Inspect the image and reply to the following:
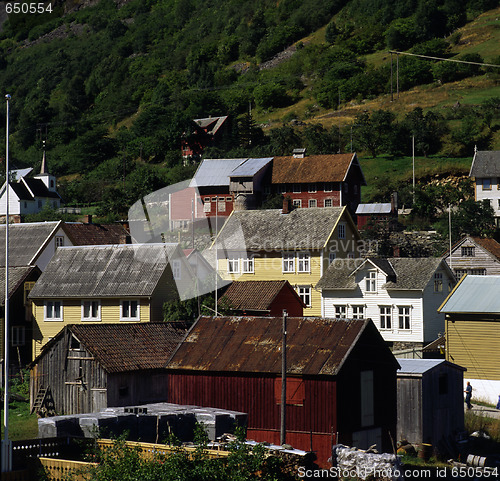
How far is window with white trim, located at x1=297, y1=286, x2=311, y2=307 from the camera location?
2004 inches

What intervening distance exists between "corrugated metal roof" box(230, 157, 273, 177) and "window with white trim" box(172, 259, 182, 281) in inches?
1157

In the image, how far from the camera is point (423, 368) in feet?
98.8

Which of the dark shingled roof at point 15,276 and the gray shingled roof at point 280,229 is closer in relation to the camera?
the dark shingled roof at point 15,276

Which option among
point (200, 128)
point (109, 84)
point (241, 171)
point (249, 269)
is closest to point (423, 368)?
point (249, 269)

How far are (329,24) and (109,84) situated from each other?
49.7m

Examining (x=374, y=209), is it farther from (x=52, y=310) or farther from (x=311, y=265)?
(x=52, y=310)

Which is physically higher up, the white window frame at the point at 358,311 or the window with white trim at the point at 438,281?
the window with white trim at the point at 438,281

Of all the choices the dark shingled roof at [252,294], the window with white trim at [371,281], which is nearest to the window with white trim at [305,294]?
the window with white trim at [371,281]

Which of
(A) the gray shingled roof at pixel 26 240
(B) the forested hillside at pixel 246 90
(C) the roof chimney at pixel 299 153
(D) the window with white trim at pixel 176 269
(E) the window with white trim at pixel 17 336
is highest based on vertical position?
(B) the forested hillside at pixel 246 90

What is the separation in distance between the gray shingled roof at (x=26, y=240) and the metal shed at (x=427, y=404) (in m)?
24.2

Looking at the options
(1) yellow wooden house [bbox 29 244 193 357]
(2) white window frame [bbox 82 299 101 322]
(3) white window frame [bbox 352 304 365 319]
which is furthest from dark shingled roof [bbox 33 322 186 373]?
(3) white window frame [bbox 352 304 365 319]

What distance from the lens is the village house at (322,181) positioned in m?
68.9

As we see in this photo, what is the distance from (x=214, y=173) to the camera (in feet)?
240

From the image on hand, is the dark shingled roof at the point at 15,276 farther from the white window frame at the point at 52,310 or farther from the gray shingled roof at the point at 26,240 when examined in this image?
the gray shingled roof at the point at 26,240
